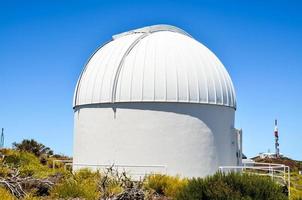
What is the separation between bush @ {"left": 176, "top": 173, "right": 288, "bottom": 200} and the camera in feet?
31.5

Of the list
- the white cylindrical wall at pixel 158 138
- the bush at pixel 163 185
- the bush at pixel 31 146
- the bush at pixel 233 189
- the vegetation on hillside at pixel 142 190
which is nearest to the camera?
the bush at pixel 233 189

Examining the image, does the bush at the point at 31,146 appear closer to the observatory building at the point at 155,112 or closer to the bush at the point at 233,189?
the observatory building at the point at 155,112

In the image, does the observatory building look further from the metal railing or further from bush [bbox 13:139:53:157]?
bush [bbox 13:139:53:157]

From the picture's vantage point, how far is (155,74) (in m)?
15.9

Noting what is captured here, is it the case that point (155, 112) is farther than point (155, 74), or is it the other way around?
point (155, 74)

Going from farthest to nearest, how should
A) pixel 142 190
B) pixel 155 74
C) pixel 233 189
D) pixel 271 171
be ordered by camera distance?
pixel 271 171
pixel 155 74
pixel 142 190
pixel 233 189

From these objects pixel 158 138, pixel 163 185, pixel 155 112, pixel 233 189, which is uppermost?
pixel 155 112

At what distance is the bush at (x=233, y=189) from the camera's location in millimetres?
9594

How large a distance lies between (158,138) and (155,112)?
3.30 feet

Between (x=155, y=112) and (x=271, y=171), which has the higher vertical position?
(x=155, y=112)

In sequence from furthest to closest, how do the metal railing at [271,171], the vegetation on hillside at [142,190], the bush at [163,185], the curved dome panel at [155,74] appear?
the curved dome panel at [155,74] → the metal railing at [271,171] → the bush at [163,185] → the vegetation on hillside at [142,190]

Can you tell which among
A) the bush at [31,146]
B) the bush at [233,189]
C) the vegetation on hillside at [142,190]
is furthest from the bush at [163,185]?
Result: the bush at [31,146]

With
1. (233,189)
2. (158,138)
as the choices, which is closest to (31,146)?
(158,138)

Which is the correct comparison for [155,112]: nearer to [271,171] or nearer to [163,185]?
[163,185]
